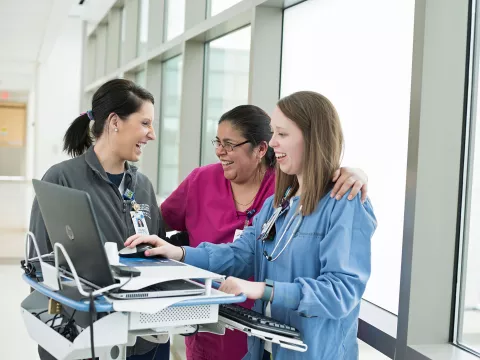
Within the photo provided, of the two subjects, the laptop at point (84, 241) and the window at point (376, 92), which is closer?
the laptop at point (84, 241)

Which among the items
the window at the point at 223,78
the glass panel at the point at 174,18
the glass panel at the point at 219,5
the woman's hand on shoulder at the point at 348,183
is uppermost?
the glass panel at the point at 174,18

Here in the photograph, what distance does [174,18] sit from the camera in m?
5.18

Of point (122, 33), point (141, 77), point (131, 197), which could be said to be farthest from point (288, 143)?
point (122, 33)

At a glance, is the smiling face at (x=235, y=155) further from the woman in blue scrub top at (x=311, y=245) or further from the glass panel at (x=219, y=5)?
the glass panel at (x=219, y=5)

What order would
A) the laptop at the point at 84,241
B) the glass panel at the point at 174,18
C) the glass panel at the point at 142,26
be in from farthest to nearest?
the glass panel at the point at 142,26 → the glass panel at the point at 174,18 → the laptop at the point at 84,241

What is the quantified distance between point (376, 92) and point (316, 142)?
821 millimetres

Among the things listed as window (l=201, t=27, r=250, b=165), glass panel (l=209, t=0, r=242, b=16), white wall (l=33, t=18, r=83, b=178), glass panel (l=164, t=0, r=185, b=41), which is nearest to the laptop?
window (l=201, t=27, r=250, b=165)

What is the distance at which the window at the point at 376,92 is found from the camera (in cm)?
224

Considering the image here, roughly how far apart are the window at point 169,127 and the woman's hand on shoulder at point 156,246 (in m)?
3.33

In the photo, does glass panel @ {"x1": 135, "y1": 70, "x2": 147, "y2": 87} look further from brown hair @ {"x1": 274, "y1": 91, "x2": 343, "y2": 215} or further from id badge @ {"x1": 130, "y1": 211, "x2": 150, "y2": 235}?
brown hair @ {"x1": 274, "y1": 91, "x2": 343, "y2": 215}

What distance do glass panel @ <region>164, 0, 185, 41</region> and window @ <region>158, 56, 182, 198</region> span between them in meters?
0.24

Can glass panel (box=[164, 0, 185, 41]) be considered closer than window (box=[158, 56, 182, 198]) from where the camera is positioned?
Yes

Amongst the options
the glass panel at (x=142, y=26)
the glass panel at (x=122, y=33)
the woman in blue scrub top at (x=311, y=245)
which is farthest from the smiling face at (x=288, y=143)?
the glass panel at (x=122, y=33)

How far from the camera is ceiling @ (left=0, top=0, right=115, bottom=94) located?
680 centimetres
